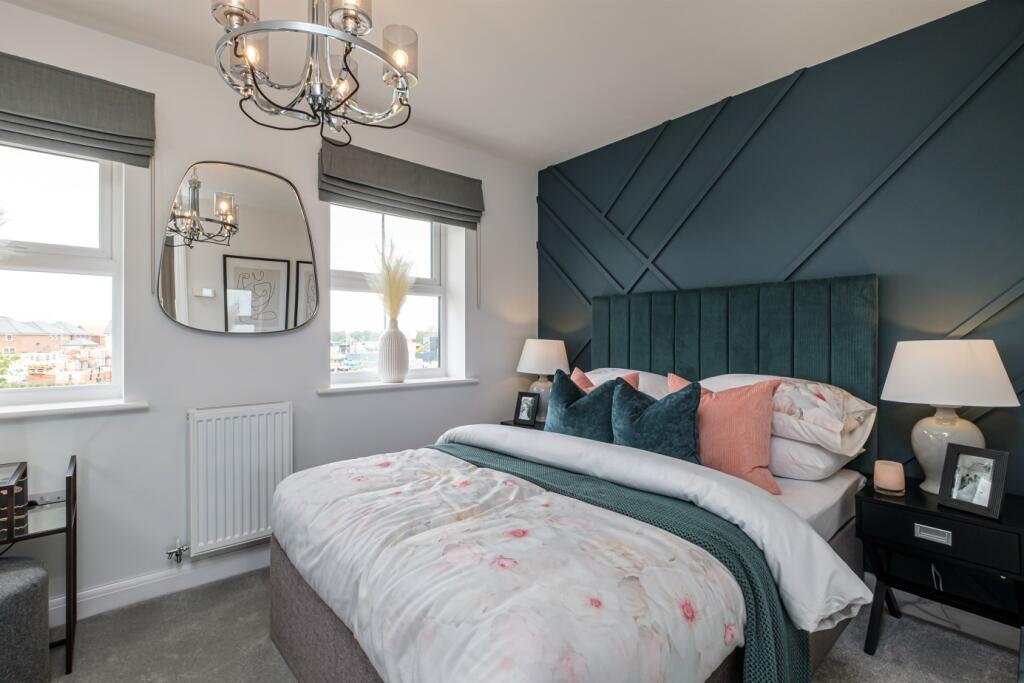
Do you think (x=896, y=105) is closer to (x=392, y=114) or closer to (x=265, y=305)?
(x=392, y=114)

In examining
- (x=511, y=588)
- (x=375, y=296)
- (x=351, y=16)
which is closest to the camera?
(x=511, y=588)

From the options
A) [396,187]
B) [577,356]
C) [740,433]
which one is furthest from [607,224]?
[740,433]

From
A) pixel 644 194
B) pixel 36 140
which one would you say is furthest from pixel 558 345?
pixel 36 140

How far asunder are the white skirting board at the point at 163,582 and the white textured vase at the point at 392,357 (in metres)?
1.13

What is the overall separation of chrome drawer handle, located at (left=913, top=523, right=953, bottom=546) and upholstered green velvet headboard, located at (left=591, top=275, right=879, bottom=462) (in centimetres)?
52

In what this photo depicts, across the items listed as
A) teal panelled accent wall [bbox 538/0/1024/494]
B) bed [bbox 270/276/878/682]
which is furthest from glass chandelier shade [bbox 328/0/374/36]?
teal panelled accent wall [bbox 538/0/1024/494]

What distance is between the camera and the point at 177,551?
2.26 m

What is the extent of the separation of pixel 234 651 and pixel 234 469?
0.84 m

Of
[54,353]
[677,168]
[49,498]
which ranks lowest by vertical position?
[49,498]

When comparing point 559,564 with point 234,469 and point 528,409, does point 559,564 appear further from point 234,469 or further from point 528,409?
point 528,409

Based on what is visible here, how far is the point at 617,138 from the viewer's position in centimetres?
327

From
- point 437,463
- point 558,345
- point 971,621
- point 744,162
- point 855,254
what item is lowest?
point 971,621

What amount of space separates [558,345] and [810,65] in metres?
2.11

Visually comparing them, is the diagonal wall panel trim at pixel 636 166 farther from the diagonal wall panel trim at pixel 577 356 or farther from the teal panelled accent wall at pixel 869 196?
the diagonal wall panel trim at pixel 577 356
